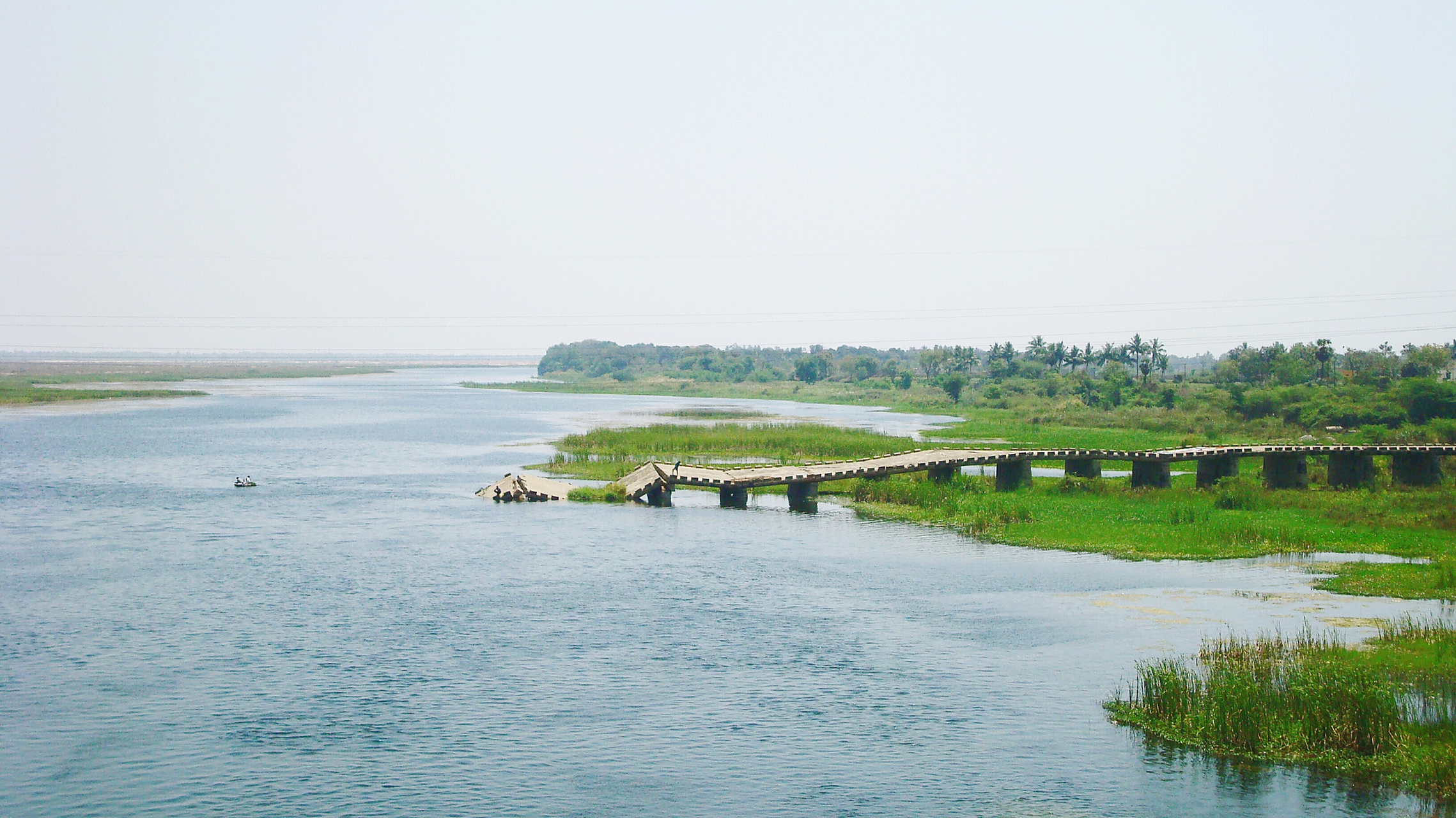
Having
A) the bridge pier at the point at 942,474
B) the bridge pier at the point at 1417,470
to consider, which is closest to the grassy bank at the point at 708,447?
the bridge pier at the point at 942,474

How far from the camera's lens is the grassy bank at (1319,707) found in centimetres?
2116

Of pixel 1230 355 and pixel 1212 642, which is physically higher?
pixel 1230 355

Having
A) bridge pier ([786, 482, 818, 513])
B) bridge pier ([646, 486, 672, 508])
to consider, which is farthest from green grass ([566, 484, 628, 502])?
bridge pier ([786, 482, 818, 513])

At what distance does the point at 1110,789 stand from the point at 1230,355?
161602 millimetres

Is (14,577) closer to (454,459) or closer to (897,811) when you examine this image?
(897,811)

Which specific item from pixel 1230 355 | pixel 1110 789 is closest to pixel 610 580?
pixel 1110 789

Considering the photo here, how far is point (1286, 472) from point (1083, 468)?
35.0 ft

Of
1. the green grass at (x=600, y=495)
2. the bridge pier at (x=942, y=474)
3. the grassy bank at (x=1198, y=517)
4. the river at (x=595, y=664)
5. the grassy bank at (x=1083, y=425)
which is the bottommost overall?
the river at (x=595, y=664)

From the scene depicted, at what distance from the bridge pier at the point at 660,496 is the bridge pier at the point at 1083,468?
21429mm

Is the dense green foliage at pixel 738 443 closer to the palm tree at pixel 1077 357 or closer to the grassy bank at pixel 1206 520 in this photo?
the grassy bank at pixel 1206 520

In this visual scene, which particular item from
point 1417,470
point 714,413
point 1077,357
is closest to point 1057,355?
point 1077,357

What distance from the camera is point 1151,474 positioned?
61.0 m

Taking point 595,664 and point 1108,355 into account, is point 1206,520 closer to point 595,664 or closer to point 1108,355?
point 595,664

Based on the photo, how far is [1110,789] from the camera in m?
21.1
